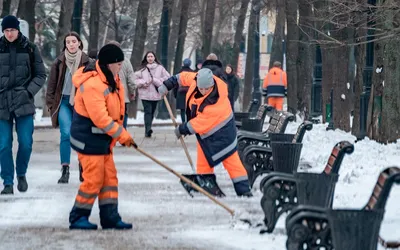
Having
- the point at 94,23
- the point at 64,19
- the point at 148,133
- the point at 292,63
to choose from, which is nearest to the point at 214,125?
the point at 148,133

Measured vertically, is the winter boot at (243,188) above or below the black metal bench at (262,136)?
below

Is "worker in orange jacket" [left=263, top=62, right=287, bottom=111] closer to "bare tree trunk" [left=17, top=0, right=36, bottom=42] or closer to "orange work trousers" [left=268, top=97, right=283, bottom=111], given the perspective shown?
"orange work trousers" [left=268, top=97, right=283, bottom=111]

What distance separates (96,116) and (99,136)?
22 centimetres

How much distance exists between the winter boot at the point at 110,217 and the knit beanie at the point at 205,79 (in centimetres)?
303

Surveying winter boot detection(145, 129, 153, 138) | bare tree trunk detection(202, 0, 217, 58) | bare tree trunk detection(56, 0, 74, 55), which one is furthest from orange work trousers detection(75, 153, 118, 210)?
bare tree trunk detection(202, 0, 217, 58)

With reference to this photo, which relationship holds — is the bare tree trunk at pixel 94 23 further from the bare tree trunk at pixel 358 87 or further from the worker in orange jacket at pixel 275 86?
the bare tree trunk at pixel 358 87

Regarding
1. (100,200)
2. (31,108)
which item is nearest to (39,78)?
(31,108)

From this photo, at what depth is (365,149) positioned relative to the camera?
66.0ft

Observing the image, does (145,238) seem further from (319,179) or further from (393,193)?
(393,193)

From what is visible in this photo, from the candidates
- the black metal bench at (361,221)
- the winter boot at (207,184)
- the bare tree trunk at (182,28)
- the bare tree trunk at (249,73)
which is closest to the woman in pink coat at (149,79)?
the winter boot at (207,184)

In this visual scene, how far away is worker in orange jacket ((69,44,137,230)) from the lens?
39.0ft

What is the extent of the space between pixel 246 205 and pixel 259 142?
4213 mm

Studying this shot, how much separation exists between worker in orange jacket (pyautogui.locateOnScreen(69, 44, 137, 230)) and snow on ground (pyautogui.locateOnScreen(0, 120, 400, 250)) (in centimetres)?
26

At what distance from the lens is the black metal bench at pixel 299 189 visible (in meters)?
11.1
